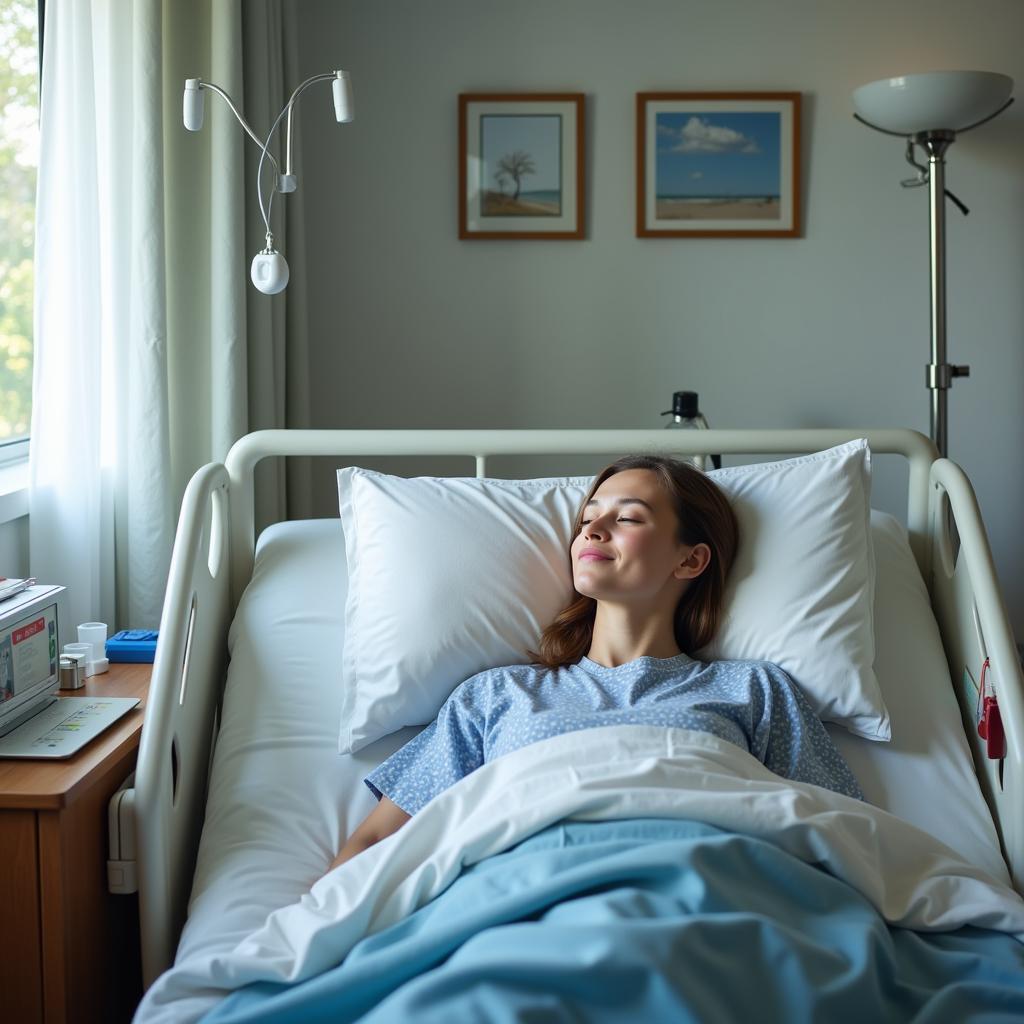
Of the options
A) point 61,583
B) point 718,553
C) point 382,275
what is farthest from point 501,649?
point 382,275

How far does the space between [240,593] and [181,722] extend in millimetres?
354

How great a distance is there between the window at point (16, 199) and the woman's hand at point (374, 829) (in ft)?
3.62

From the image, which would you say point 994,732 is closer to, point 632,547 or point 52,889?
point 632,547

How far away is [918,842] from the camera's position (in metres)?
1.44

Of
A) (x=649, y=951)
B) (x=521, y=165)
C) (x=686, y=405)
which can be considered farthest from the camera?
(x=521, y=165)

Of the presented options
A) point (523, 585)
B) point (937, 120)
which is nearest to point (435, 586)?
point (523, 585)

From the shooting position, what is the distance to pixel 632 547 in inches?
66.5

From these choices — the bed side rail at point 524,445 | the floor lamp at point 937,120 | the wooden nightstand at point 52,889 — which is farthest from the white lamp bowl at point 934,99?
the wooden nightstand at point 52,889

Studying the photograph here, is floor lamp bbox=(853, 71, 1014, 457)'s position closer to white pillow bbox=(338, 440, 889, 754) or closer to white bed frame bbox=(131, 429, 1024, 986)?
white bed frame bbox=(131, 429, 1024, 986)

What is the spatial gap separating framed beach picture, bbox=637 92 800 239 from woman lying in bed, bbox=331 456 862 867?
1.39m

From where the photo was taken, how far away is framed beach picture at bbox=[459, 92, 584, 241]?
2.99 m

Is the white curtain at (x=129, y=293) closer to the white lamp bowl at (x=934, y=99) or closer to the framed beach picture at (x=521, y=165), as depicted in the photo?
the framed beach picture at (x=521, y=165)

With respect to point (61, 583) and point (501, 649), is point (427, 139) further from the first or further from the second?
point (501, 649)

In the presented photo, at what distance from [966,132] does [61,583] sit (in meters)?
2.30
